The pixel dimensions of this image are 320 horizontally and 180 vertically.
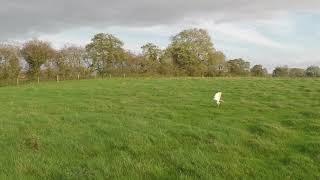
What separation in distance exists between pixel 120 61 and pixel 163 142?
5345 centimetres

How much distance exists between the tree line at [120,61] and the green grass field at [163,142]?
39.5 m

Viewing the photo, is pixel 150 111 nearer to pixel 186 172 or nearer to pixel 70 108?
pixel 70 108

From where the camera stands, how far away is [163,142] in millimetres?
13867

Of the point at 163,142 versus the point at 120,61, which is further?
the point at 120,61

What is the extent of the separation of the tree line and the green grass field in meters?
39.5

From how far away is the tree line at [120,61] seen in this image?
60.1m

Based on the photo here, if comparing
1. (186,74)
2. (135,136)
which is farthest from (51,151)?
(186,74)

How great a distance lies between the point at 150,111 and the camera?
20.5 m

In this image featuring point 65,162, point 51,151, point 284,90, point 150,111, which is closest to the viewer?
point 65,162

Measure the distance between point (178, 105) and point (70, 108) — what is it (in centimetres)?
501

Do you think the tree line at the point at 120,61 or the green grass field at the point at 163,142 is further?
the tree line at the point at 120,61

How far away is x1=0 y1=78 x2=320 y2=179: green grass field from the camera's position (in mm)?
11198

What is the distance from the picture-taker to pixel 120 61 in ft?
219

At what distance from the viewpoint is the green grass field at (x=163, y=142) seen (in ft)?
36.7
